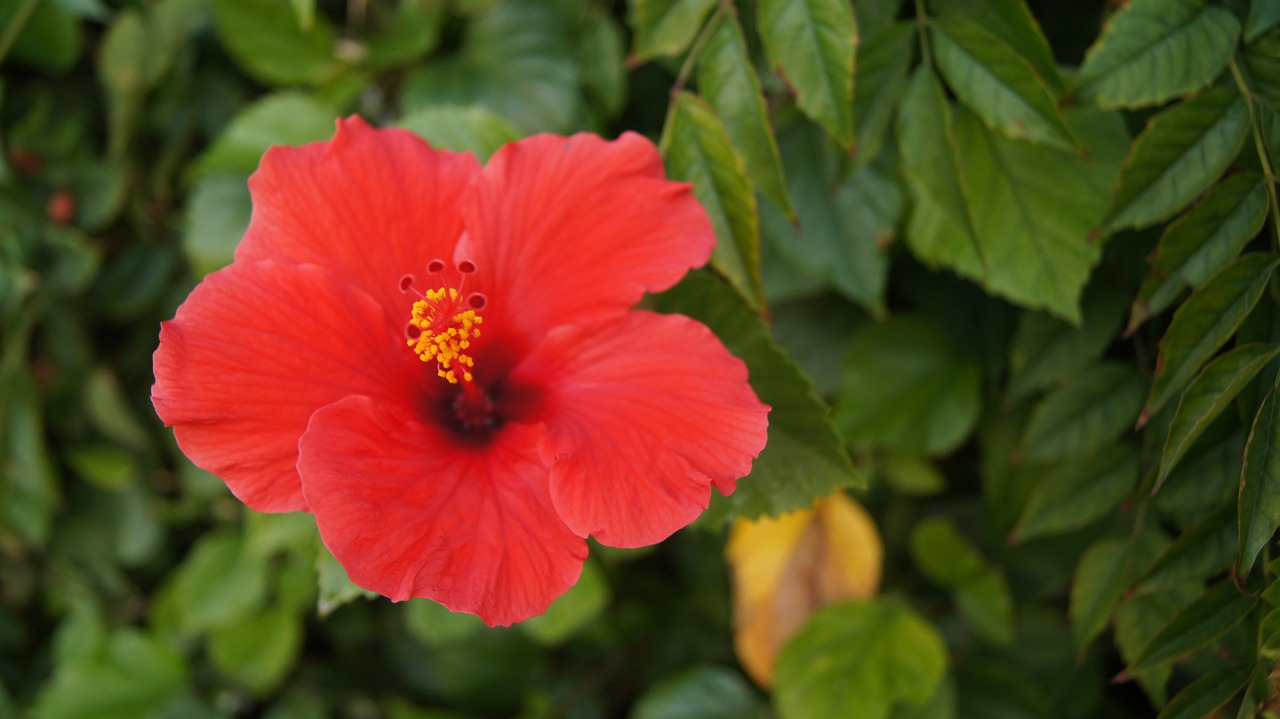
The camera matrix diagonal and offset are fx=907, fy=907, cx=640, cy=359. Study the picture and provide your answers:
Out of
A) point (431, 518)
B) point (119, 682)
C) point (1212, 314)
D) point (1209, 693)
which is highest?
point (1212, 314)

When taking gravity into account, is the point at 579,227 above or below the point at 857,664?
above

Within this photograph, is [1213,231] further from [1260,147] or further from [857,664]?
[857,664]

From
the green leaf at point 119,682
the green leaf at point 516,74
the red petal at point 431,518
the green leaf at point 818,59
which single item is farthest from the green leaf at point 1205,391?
the green leaf at point 119,682

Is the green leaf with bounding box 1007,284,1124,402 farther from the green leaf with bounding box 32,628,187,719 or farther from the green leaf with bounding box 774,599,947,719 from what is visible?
the green leaf with bounding box 32,628,187,719

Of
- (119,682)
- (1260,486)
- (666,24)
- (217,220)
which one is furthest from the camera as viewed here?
(119,682)

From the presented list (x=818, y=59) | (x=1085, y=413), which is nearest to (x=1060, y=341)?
(x=1085, y=413)

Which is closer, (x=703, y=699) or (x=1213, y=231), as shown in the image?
(x=1213, y=231)

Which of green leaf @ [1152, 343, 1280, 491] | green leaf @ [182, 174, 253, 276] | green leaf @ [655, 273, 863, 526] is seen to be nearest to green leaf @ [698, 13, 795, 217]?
green leaf @ [655, 273, 863, 526]

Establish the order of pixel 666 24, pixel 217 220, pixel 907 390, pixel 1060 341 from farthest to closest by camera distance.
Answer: pixel 217 220, pixel 907 390, pixel 1060 341, pixel 666 24
